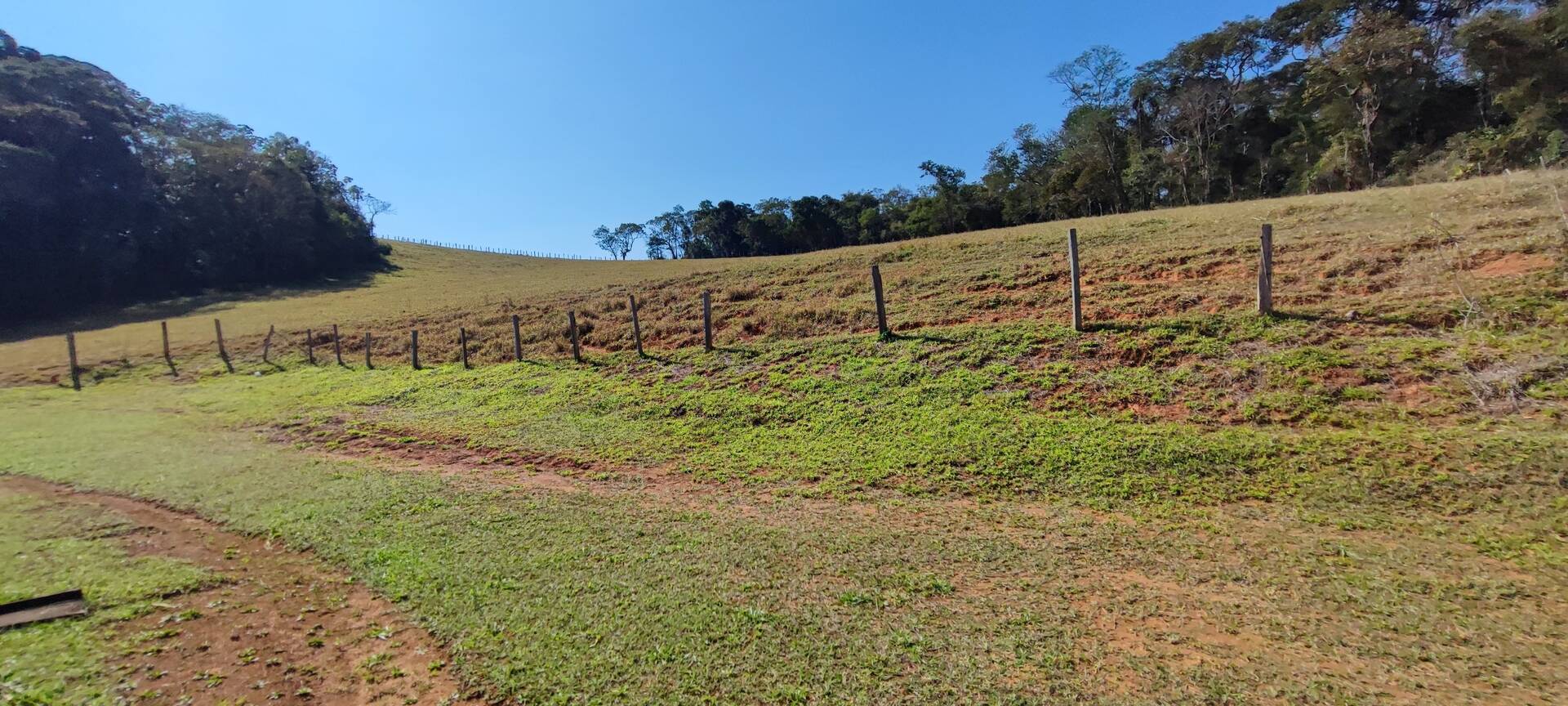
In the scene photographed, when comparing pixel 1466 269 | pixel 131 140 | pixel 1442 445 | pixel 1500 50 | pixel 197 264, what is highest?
pixel 131 140

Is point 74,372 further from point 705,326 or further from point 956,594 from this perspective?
point 956,594

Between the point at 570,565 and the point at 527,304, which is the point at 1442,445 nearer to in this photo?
the point at 570,565

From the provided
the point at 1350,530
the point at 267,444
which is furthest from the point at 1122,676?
the point at 267,444

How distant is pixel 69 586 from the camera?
496cm

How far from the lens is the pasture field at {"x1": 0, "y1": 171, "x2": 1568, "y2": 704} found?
368cm

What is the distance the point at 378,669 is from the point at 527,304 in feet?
81.4

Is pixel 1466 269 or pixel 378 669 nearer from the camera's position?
pixel 378 669

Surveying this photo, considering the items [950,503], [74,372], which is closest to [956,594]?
[950,503]

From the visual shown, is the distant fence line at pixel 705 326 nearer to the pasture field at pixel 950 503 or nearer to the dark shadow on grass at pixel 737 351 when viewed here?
the dark shadow on grass at pixel 737 351

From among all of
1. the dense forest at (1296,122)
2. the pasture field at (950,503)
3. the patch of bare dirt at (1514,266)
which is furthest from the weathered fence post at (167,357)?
the dense forest at (1296,122)

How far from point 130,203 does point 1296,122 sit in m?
77.3

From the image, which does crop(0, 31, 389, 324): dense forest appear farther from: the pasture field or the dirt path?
the dirt path

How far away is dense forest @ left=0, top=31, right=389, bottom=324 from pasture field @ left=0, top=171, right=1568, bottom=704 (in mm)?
35229

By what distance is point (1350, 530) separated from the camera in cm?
508
